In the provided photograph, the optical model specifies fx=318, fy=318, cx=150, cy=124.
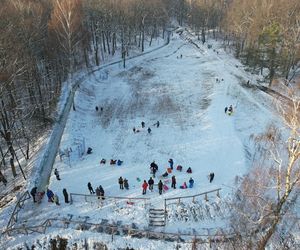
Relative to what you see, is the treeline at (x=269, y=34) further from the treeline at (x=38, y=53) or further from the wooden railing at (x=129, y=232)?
the wooden railing at (x=129, y=232)

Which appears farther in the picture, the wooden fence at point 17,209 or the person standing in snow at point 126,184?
the person standing in snow at point 126,184

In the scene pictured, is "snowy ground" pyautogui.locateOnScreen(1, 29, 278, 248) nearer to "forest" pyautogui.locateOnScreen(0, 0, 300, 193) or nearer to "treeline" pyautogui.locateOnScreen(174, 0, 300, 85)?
"treeline" pyautogui.locateOnScreen(174, 0, 300, 85)

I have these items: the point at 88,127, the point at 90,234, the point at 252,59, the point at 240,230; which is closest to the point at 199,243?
the point at 240,230

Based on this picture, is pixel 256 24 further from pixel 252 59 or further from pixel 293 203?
pixel 293 203

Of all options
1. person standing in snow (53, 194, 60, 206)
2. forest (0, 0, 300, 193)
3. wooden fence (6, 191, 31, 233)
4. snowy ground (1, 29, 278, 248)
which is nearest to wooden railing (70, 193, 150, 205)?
snowy ground (1, 29, 278, 248)

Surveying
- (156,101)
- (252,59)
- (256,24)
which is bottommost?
(156,101)

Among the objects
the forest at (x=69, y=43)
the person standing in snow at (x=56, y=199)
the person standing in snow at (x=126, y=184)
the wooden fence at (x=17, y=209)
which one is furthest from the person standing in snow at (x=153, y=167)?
the forest at (x=69, y=43)
